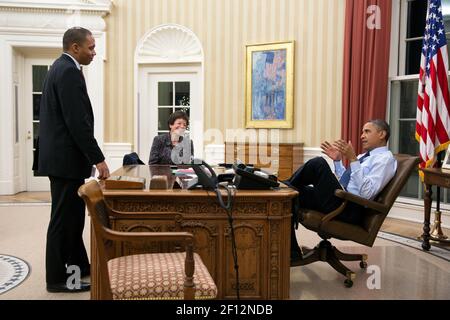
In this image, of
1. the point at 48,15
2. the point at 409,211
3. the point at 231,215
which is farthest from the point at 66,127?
the point at 48,15

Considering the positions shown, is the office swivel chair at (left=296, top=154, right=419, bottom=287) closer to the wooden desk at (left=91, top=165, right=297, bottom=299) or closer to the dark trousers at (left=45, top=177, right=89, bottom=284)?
the wooden desk at (left=91, top=165, right=297, bottom=299)

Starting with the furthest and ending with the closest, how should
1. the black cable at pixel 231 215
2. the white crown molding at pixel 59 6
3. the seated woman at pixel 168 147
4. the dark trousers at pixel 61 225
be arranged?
1. the white crown molding at pixel 59 6
2. the seated woman at pixel 168 147
3. the dark trousers at pixel 61 225
4. the black cable at pixel 231 215

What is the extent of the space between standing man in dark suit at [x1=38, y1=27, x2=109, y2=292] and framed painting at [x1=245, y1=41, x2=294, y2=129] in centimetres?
377

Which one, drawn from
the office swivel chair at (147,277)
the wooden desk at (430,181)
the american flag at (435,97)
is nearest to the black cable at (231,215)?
the office swivel chair at (147,277)

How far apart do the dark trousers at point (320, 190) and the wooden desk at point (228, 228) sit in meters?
0.62

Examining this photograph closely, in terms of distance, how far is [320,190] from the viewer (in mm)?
3086

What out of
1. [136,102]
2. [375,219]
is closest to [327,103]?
[136,102]

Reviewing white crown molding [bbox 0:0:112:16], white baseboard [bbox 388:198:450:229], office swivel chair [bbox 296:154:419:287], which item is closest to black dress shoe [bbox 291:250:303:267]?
office swivel chair [bbox 296:154:419:287]

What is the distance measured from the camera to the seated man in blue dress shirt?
120 inches

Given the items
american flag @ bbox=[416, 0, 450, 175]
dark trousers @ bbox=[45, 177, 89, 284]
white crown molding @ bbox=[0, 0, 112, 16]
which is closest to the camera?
dark trousers @ bbox=[45, 177, 89, 284]

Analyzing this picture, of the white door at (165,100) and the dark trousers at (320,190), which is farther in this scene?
the white door at (165,100)

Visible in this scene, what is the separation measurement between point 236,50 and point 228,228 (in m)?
4.54

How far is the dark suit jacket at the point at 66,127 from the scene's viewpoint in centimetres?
271

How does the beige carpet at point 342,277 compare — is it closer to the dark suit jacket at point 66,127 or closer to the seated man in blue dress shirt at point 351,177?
the seated man in blue dress shirt at point 351,177
